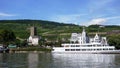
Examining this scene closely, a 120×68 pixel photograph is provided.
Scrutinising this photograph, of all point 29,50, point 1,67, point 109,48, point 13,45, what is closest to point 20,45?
point 13,45

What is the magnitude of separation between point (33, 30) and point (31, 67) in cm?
13506

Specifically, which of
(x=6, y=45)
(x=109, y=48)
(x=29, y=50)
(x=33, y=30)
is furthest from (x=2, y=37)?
(x=109, y=48)

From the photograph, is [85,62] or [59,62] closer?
[59,62]

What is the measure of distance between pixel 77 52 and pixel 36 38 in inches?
2589

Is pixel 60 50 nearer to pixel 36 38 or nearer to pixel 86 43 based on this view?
pixel 86 43

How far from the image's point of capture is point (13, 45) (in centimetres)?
13750

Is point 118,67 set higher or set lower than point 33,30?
lower

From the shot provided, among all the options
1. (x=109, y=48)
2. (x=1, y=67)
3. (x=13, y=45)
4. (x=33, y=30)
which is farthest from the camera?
(x=33, y=30)

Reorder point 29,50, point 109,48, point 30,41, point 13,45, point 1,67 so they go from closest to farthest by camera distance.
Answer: point 1,67 < point 109,48 < point 29,50 < point 13,45 < point 30,41

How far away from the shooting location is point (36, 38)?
168 m

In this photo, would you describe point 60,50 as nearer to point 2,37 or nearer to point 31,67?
point 2,37

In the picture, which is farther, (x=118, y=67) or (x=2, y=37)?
(x=2, y=37)

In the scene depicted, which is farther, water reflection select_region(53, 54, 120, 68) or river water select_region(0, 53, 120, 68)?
water reflection select_region(53, 54, 120, 68)

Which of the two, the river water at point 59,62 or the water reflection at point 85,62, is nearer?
the river water at point 59,62
